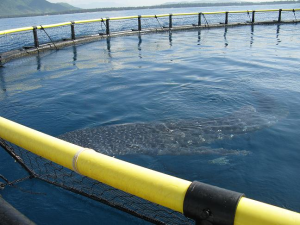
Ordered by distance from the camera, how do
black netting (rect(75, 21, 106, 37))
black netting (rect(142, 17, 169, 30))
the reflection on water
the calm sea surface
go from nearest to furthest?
the calm sea surface → the reflection on water → black netting (rect(75, 21, 106, 37)) → black netting (rect(142, 17, 169, 30))

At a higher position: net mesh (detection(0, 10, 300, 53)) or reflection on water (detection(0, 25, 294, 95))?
net mesh (detection(0, 10, 300, 53))

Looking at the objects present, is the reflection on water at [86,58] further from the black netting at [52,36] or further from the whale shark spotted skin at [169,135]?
the whale shark spotted skin at [169,135]

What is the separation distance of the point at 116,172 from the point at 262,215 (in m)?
0.89

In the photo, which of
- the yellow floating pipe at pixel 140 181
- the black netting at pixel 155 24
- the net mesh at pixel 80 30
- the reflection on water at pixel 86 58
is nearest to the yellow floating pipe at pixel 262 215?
the yellow floating pipe at pixel 140 181

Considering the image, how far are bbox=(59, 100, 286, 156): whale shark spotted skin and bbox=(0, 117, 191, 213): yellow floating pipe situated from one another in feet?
10.6

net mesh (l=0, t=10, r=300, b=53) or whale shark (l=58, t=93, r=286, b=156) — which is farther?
net mesh (l=0, t=10, r=300, b=53)

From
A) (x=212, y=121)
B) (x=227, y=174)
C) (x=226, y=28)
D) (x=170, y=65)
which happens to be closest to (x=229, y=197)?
(x=227, y=174)

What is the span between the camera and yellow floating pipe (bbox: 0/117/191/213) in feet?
5.75

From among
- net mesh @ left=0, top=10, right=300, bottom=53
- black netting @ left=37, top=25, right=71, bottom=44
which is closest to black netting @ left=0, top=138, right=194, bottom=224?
net mesh @ left=0, top=10, right=300, bottom=53

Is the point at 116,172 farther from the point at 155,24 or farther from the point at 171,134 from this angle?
the point at 155,24

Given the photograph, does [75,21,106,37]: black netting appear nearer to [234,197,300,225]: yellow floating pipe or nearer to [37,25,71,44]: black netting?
[37,25,71,44]: black netting

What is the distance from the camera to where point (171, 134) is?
20.0 feet

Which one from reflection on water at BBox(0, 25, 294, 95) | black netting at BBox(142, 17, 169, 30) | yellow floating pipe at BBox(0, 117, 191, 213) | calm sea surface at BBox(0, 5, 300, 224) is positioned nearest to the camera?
yellow floating pipe at BBox(0, 117, 191, 213)

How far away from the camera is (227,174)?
4.94 m
